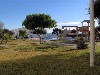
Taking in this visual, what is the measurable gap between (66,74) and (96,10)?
39.4 ft

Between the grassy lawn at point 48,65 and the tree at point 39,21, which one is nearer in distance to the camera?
the grassy lawn at point 48,65

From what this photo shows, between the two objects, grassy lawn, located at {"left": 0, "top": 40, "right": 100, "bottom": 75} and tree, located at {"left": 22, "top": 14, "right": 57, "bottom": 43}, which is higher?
tree, located at {"left": 22, "top": 14, "right": 57, "bottom": 43}

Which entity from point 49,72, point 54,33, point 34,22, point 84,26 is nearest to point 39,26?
point 34,22

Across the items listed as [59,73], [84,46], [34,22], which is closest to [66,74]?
[59,73]

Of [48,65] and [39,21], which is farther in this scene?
[39,21]

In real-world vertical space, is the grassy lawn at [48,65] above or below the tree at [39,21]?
below

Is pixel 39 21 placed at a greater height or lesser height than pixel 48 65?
greater

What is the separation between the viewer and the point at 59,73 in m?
11.0

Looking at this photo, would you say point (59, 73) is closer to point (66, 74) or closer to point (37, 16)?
point (66, 74)

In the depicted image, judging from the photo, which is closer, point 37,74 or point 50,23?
point 37,74

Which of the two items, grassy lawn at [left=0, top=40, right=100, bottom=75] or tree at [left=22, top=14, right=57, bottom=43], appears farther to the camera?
tree at [left=22, top=14, right=57, bottom=43]

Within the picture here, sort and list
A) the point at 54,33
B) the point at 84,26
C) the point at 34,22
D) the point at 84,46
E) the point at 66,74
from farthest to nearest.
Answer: the point at 54,33 < the point at 84,26 < the point at 34,22 < the point at 84,46 < the point at 66,74

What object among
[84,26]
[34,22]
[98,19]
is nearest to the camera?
[98,19]

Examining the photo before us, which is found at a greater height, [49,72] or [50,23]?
[50,23]
